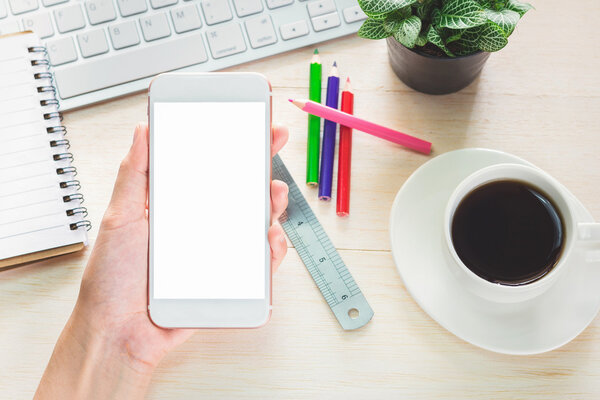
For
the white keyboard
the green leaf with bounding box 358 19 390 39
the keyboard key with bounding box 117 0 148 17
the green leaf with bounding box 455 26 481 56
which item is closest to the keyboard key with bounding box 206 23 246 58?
the white keyboard

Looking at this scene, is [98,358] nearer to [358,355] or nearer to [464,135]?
[358,355]

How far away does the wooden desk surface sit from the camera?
64cm

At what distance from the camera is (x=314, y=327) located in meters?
0.66

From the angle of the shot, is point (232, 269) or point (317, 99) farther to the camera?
point (317, 99)

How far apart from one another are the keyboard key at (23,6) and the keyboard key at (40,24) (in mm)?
13

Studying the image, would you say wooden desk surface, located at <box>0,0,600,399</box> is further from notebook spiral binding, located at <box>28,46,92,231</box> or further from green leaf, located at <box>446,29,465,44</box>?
green leaf, located at <box>446,29,465,44</box>

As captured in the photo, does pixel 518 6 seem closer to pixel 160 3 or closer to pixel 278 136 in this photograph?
pixel 278 136

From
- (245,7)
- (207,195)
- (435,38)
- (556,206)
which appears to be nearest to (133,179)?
(207,195)

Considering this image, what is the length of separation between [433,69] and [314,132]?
0.18 metres

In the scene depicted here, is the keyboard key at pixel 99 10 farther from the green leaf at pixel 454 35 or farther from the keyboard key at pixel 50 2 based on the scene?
the green leaf at pixel 454 35

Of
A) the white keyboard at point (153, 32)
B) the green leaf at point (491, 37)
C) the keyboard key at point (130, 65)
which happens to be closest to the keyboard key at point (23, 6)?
the white keyboard at point (153, 32)

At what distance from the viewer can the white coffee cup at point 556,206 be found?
0.53m

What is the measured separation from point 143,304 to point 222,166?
209 millimetres

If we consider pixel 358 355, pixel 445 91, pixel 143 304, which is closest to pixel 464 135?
pixel 445 91
